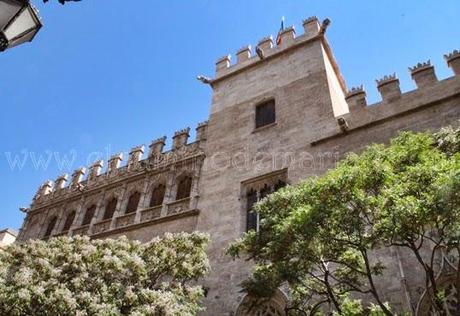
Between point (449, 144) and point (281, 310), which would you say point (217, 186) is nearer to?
point (281, 310)

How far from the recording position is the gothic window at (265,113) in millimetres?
14258

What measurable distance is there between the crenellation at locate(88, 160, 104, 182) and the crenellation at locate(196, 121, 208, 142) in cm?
548

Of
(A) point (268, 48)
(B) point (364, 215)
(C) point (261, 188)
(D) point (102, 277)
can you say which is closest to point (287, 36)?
(A) point (268, 48)

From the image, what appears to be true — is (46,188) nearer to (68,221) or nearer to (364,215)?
(68,221)

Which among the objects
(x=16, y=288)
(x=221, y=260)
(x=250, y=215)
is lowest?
(x=16, y=288)

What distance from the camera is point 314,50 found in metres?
15.2

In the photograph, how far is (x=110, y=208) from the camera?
16016 mm

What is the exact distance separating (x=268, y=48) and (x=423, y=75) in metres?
6.90

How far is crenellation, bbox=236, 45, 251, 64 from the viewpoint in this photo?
17.3m

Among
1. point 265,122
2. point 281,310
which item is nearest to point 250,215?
point 281,310

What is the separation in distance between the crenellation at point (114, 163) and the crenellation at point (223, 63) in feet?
19.6

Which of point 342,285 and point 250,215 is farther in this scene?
point 250,215

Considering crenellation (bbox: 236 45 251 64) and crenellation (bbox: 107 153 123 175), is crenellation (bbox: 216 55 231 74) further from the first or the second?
crenellation (bbox: 107 153 123 175)

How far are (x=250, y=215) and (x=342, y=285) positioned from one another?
4309 mm
